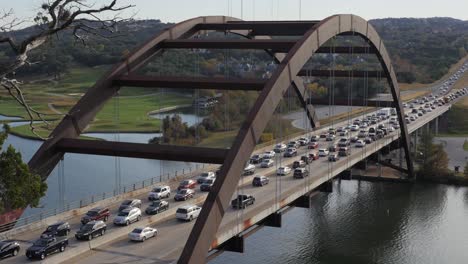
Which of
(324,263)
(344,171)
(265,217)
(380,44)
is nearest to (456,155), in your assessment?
(380,44)

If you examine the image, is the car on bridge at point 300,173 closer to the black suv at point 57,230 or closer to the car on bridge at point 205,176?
the car on bridge at point 205,176

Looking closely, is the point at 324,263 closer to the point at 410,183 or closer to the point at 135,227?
the point at 135,227

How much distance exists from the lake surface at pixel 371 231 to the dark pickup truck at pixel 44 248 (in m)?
10.5

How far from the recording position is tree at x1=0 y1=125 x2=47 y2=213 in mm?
12737

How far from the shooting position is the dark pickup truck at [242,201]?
24219 millimetres

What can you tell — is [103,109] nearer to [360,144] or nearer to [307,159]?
[360,144]

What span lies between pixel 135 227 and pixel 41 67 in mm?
79417

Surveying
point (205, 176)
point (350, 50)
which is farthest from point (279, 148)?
point (205, 176)

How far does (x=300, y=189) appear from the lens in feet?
90.1

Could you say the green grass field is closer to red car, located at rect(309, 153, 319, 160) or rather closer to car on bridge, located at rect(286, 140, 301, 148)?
car on bridge, located at rect(286, 140, 301, 148)

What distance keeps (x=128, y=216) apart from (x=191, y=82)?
20.4ft

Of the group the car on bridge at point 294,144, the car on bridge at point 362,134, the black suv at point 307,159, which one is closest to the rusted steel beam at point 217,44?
the black suv at point 307,159

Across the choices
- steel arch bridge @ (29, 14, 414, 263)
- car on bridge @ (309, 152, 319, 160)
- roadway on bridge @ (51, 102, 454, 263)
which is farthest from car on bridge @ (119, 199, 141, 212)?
car on bridge @ (309, 152, 319, 160)

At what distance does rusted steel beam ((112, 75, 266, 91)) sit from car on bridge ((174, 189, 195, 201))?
7944 millimetres
